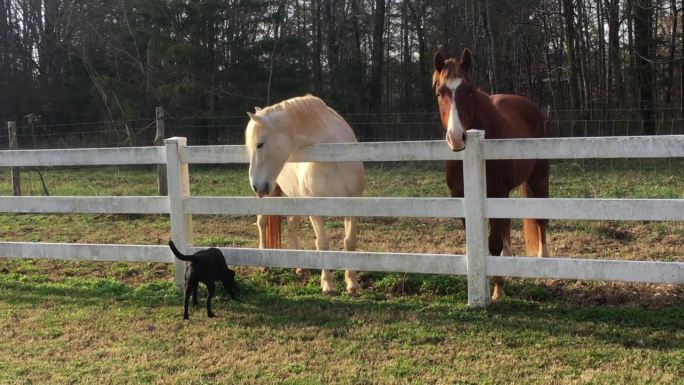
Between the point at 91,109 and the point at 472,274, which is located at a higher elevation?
the point at 91,109

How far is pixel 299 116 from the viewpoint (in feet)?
15.8

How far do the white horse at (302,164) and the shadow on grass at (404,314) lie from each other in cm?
50

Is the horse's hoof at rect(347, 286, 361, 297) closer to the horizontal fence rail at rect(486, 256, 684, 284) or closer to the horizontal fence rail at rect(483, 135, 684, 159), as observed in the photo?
the horizontal fence rail at rect(486, 256, 684, 284)

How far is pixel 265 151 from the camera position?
14.9 feet

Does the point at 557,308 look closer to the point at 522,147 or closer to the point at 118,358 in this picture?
the point at 522,147

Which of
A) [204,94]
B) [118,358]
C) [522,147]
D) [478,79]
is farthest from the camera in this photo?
[478,79]

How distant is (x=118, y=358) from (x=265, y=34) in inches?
736

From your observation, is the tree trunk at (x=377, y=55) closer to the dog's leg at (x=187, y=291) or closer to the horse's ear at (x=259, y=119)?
the horse's ear at (x=259, y=119)

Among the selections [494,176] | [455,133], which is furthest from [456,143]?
[494,176]

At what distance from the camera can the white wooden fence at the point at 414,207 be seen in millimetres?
3828

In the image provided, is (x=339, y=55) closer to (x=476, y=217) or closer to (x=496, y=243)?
(x=496, y=243)

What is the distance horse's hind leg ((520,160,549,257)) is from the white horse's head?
92.3 inches

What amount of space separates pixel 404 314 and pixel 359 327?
39 cm

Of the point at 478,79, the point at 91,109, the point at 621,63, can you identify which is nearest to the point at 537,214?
the point at 621,63
